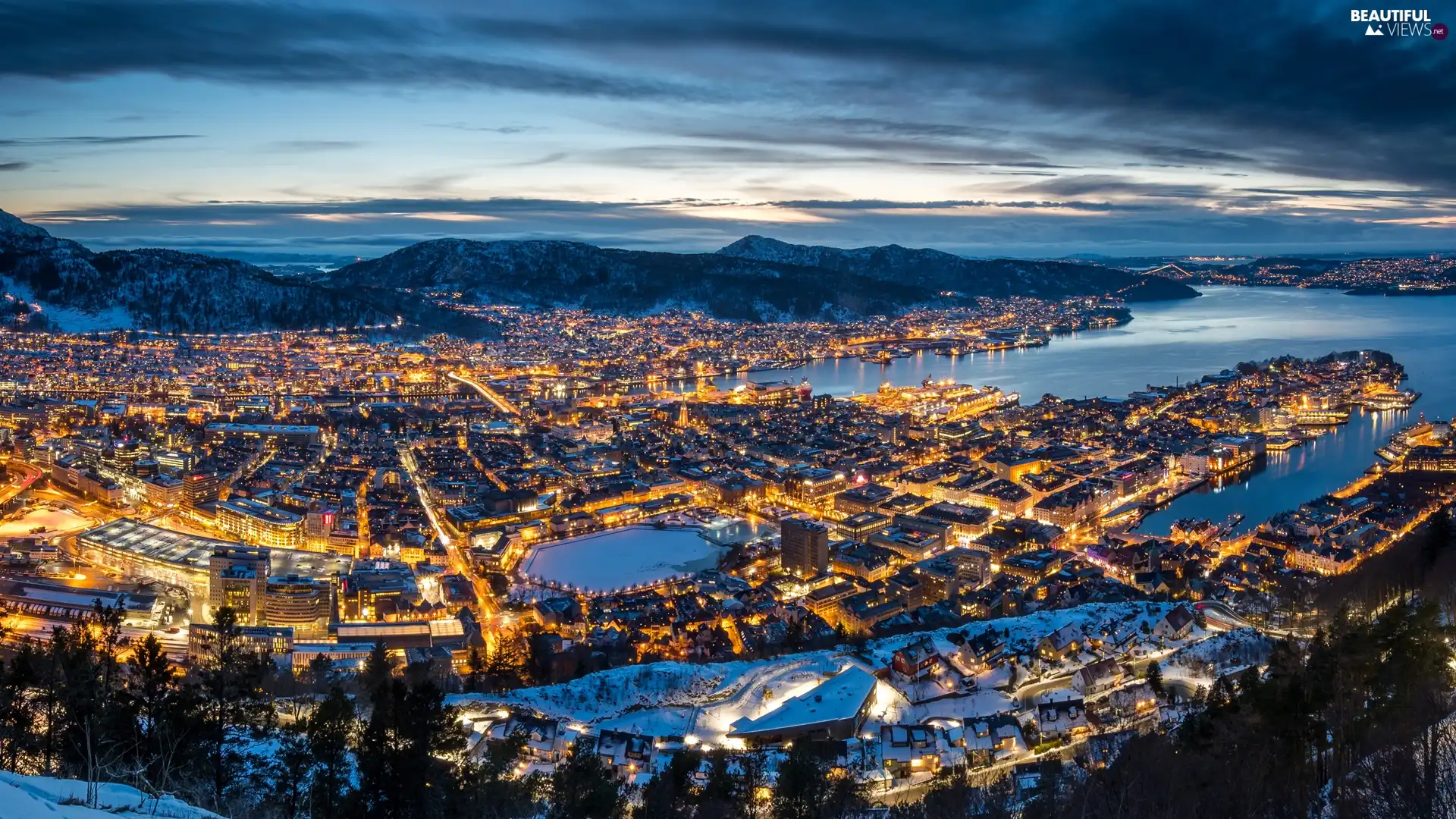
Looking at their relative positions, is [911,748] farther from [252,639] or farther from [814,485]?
[814,485]

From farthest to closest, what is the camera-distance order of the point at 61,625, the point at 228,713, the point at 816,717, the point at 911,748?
the point at 61,625
the point at 816,717
the point at 911,748
the point at 228,713

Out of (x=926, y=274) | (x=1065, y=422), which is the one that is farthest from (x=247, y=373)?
(x=926, y=274)

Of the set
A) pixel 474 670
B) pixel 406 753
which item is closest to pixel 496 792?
pixel 406 753

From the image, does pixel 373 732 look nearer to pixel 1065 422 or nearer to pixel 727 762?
pixel 727 762

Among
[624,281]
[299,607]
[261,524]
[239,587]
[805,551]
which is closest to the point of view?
[299,607]

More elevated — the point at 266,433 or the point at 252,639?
the point at 252,639

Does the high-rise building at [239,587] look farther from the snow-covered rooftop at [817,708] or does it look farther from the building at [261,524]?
the snow-covered rooftop at [817,708]

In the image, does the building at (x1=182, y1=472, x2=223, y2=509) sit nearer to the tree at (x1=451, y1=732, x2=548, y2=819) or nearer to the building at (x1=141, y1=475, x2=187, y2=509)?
the building at (x1=141, y1=475, x2=187, y2=509)
